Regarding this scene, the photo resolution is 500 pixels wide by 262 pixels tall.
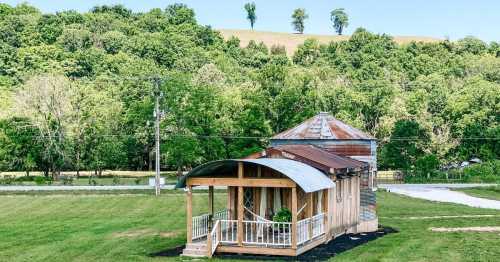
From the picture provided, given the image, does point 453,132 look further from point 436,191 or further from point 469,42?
point 469,42

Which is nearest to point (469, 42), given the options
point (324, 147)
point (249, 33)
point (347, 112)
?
point (249, 33)

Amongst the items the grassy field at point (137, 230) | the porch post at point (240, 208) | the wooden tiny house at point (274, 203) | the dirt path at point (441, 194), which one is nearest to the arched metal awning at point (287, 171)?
the wooden tiny house at point (274, 203)

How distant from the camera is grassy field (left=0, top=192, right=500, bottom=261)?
2383 cm

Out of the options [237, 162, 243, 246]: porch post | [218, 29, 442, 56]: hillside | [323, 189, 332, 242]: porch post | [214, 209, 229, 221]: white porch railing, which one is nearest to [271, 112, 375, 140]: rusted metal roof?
[323, 189, 332, 242]: porch post

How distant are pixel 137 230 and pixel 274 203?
8.09 m

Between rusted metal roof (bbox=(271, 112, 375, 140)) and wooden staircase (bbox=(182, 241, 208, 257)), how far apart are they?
1020cm

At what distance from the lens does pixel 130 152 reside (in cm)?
7750

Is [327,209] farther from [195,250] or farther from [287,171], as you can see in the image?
[195,250]

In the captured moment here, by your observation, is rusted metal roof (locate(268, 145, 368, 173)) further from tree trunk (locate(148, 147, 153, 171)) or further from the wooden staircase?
tree trunk (locate(148, 147, 153, 171))

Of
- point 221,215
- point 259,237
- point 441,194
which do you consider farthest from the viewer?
point 441,194

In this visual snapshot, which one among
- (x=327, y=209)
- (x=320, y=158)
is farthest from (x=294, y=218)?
(x=320, y=158)

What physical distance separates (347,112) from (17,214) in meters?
48.2

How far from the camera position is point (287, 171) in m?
22.4

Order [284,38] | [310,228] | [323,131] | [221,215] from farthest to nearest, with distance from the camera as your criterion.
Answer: [284,38], [323,131], [221,215], [310,228]
